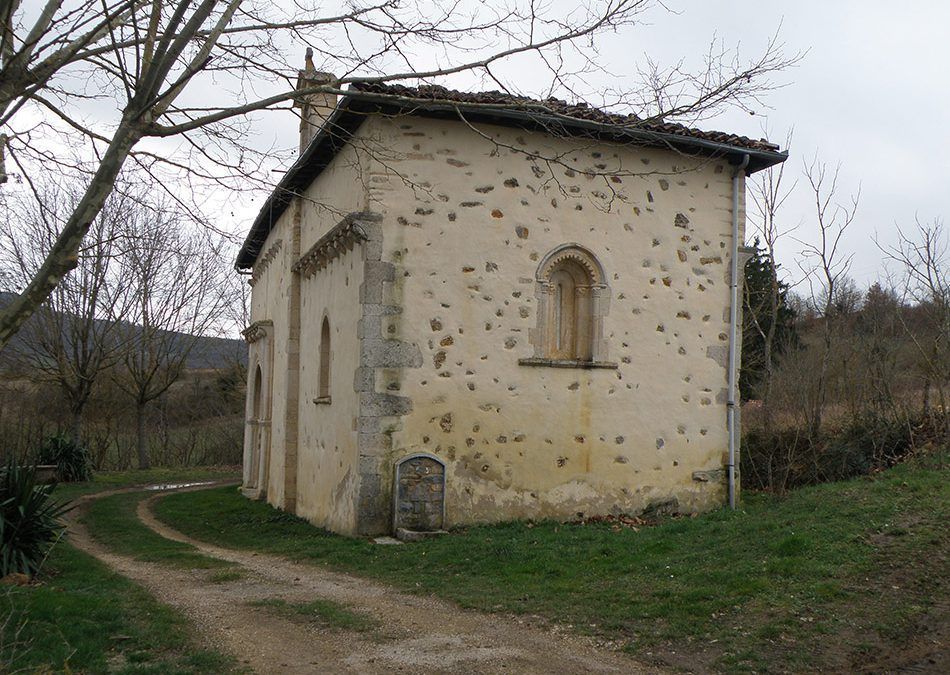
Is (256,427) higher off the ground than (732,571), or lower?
higher

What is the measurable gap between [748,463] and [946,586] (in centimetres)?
767

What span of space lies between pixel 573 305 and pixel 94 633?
7541 mm

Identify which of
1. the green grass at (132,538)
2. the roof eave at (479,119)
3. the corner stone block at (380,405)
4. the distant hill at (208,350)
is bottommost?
the green grass at (132,538)

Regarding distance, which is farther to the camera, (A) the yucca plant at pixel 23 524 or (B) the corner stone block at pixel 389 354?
(B) the corner stone block at pixel 389 354

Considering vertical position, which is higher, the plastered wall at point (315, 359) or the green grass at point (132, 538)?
the plastered wall at point (315, 359)

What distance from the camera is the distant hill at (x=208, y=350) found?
26047 millimetres

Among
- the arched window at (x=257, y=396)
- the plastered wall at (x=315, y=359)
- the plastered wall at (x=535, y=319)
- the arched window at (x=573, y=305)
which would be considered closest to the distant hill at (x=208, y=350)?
the arched window at (x=257, y=396)

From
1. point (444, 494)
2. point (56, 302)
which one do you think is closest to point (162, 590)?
point (444, 494)

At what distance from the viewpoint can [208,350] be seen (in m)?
35.4

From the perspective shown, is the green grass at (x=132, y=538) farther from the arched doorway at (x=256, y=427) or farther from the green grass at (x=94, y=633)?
the arched doorway at (x=256, y=427)

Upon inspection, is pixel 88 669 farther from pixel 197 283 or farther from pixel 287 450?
pixel 197 283

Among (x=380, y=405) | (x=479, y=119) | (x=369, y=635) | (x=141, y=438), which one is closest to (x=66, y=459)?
(x=141, y=438)

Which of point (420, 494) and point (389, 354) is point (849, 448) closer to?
point (420, 494)

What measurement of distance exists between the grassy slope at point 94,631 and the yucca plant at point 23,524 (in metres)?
0.41
